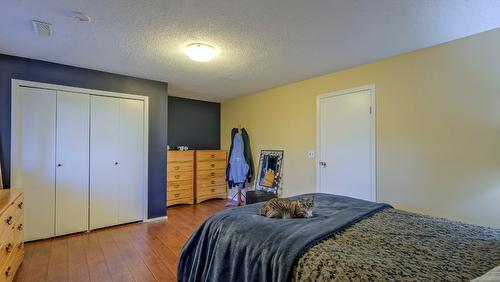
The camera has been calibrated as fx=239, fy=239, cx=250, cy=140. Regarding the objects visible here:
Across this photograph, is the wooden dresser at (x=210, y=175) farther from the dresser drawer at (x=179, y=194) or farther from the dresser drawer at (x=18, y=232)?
the dresser drawer at (x=18, y=232)

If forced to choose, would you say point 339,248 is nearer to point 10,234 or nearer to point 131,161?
point 10,234

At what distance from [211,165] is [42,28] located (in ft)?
11.3

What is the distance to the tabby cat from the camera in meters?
1.69

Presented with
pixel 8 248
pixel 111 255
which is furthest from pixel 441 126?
pixel 8 248

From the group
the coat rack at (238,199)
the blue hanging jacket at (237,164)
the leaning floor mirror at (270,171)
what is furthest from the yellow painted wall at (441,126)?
the coat rack at (238,199)

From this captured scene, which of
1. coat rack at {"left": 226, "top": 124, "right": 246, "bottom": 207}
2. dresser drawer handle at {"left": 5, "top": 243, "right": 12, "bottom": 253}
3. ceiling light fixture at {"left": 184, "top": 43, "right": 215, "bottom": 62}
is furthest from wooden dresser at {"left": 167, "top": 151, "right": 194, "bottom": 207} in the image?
dresser drawer handle at {"left": 5, "top": 243, "right": 12, "bottom": 253}

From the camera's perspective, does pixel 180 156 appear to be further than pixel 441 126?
Yes

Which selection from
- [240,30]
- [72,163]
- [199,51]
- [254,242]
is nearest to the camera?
[254,242]

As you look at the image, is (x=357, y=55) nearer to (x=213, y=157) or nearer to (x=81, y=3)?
(x=81, y=3)

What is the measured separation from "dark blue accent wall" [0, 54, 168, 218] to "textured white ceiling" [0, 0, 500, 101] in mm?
163

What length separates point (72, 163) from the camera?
10.2 ft

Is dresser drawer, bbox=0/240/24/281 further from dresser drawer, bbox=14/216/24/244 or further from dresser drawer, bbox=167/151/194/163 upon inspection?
dresser drawer, bbox=167/151/194/163

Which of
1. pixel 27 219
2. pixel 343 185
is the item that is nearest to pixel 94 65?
pixel 27 219

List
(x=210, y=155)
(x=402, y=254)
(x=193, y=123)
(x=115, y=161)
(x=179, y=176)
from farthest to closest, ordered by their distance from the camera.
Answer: (x=193, y=123) → (x=210, y=155) → (x=179, y=176) → (x=115, y=161) → (x=402, y=254)
